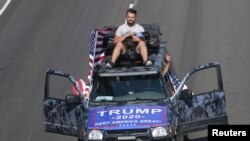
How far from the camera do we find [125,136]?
633 inches

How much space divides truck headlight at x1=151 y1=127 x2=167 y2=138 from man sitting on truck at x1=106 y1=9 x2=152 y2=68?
2426 millimetres

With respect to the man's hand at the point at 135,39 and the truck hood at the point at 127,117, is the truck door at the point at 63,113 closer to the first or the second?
the truck hood at the point at 127,117

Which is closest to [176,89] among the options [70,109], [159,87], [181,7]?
[159,87]

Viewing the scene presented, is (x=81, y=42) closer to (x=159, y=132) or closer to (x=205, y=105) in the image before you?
(x=205, y=105)

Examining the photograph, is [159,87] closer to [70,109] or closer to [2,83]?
[70,109]

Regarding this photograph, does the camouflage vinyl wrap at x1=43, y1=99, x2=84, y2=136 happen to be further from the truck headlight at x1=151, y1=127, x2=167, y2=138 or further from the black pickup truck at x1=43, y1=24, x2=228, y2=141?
the truck headlight at x1=151, y1=127, x2=167, y2=138

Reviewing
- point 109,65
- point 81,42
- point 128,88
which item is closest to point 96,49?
point 109,65

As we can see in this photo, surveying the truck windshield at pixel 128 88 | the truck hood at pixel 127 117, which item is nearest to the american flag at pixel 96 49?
the truck windshield at pixel 128 88

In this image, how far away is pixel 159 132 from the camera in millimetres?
16109

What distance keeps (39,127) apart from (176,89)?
151 inches

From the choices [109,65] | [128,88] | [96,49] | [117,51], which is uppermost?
[96,49]

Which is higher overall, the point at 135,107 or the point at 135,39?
the point at 135,39

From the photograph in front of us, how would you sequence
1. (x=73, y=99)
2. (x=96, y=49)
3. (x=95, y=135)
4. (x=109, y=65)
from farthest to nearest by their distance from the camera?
(x=96, y=49) → (x=109, y=65) → (x=73, y=99) → (x=95, y=135)

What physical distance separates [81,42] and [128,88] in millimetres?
8365
